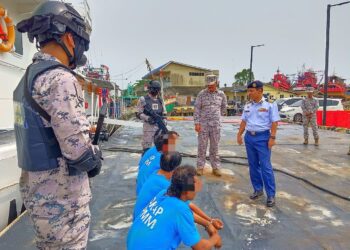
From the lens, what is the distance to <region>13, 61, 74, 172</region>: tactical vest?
5.71 feet

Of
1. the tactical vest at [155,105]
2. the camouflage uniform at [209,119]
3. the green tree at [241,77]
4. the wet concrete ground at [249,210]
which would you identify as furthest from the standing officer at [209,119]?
the green tree at [241,77]

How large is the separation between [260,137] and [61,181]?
352 centimetres

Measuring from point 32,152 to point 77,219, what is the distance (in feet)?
1.45

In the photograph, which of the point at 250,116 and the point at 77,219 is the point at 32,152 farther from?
the point at 250,116

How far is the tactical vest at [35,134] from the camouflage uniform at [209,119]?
4.63m

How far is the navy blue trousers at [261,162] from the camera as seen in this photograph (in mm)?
4723

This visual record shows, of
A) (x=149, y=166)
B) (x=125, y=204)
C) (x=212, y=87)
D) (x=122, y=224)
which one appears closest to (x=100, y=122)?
(x=149, y=166)

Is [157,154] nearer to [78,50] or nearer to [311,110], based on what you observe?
[78,50]

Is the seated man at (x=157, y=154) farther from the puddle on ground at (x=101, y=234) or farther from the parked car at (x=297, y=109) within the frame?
the parked car at (x=297, y=109)

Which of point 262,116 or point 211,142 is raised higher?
point 262,116

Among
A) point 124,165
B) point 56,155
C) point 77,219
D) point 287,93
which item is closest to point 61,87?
point 56,155

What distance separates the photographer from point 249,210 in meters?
4.49

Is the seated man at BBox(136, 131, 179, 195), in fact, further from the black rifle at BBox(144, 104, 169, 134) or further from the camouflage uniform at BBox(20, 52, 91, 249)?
the black rifle at BBox(144, 104, 169, 134)

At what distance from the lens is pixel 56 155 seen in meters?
1.77
